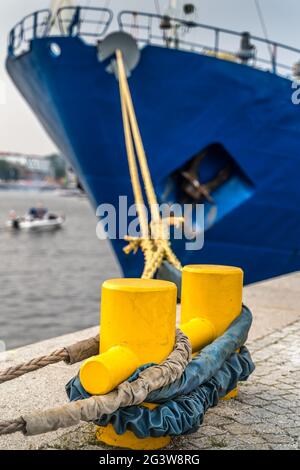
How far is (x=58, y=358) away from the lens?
9.93 feet

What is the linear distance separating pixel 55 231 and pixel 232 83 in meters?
36.4

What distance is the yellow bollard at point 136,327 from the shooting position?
2932 millimetres

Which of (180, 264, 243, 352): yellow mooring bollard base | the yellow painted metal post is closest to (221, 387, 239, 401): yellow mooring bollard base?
the yellow painted metal post

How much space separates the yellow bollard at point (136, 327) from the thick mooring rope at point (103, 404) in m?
0.10

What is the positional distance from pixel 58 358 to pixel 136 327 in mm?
423

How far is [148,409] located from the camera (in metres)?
2.89

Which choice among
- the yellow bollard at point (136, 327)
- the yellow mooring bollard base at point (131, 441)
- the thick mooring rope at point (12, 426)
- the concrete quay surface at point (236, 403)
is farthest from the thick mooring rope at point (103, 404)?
the concrete quay surface at point (236, 403)

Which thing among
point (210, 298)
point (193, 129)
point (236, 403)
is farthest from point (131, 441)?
point (193, 129)

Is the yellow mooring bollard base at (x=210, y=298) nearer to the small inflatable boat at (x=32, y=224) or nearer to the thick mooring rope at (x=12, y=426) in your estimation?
the thick mooring rope at (x=12, y=426)

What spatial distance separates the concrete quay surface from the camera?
3.10 metres

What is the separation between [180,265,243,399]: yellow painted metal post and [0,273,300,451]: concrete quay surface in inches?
11.5

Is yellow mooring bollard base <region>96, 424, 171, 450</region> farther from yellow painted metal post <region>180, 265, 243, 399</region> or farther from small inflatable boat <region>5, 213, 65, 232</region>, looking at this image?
small inflatable boat <region>5, 213, 65, 232</region>

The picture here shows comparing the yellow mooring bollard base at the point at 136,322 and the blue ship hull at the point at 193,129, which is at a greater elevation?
the blue ship hull at the point at 193,129

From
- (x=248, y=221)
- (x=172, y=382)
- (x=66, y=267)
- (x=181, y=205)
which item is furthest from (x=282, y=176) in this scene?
(x=66, y=267)
